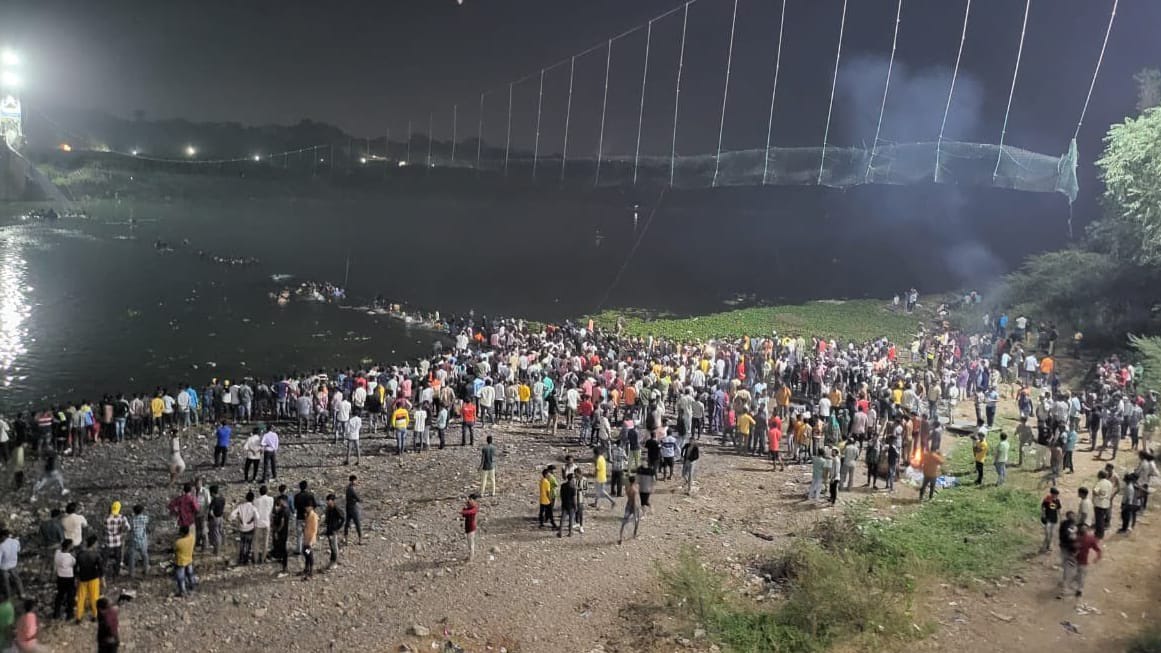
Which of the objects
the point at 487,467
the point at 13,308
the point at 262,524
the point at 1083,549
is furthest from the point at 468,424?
the point at 13,308

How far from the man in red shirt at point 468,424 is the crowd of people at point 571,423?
0.21 feet

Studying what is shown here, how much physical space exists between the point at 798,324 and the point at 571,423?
22.6m

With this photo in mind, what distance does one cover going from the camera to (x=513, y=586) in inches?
540

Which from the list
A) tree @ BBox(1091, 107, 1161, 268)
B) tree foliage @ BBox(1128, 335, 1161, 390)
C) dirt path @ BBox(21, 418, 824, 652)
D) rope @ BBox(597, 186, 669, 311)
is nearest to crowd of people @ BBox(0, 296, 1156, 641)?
dirt path @ BBox(21, 418, 824, 652)

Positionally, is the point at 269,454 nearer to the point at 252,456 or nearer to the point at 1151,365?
the point at 252,456

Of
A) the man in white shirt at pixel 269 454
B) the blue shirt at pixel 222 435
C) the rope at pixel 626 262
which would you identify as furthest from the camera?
the rope at pixel 626 262

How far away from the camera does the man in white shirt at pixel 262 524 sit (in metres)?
14.1

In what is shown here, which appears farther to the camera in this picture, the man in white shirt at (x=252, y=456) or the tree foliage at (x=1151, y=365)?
the tree foliage at (x=1151, y=365)

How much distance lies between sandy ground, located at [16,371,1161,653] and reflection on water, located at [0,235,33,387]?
19.1 meters

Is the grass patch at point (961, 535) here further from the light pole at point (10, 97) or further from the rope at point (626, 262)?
the light pole at point (10, 97)

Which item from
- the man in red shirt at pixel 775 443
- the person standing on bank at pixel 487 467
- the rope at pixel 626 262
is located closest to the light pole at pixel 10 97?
the rope at pixel 626 262

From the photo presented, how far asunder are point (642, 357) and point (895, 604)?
1782 cm

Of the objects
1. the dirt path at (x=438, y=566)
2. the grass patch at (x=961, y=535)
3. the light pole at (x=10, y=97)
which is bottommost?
the dirt path at (x=438, y=566)

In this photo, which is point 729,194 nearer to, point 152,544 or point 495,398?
point 495,398
